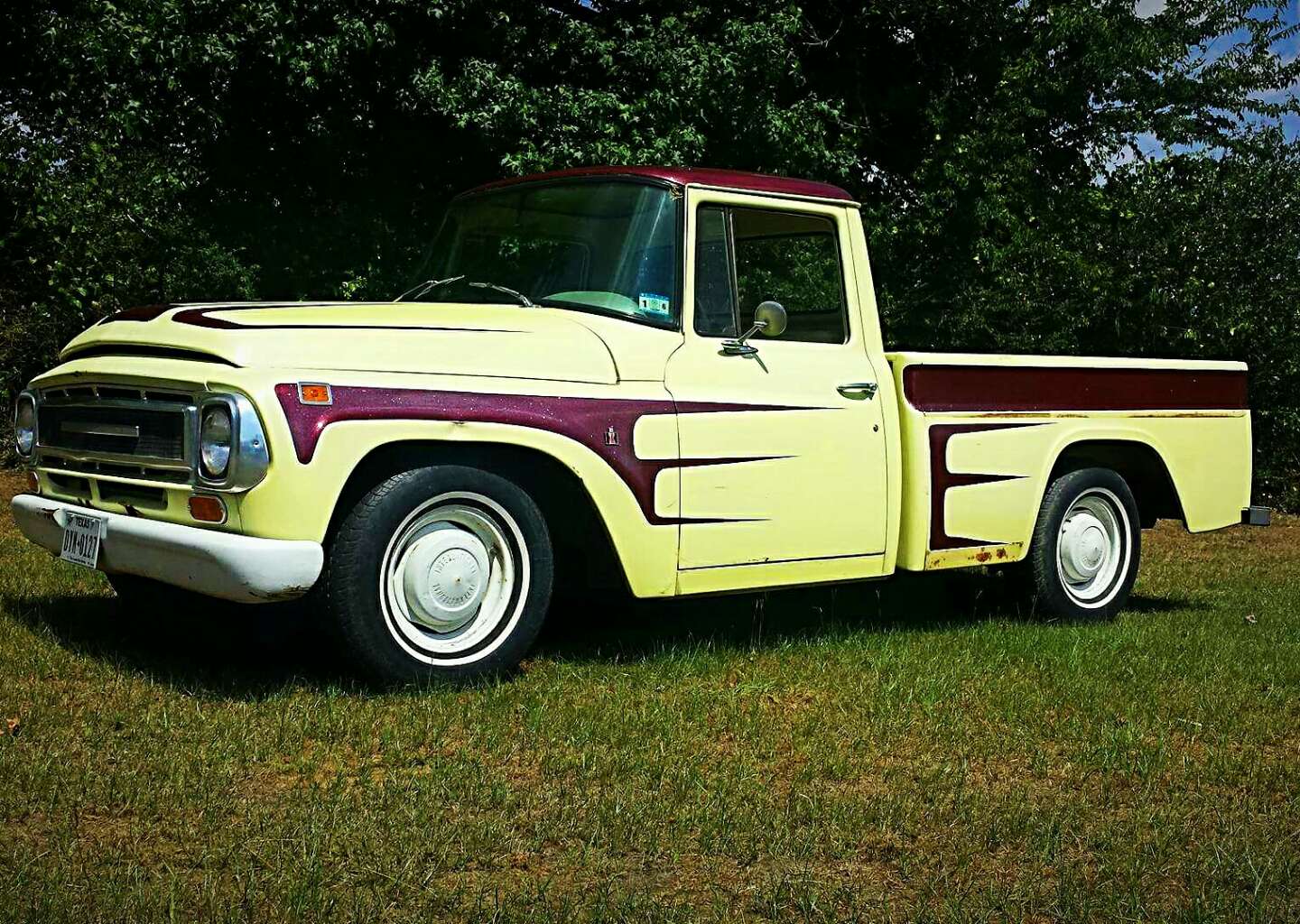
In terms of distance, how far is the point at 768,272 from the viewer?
672cm

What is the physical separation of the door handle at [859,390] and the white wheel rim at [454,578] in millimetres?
1689

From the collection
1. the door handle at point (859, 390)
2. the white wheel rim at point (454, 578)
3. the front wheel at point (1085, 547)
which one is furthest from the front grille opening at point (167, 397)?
the front wheel at point (1085, 547)

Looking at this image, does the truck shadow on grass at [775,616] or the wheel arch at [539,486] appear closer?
the wheel arch at [539,486]

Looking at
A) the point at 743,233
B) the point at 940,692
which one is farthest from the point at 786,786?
the point at 743,233

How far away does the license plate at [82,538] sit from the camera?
5438 millimetres

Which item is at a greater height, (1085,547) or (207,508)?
(207,508)

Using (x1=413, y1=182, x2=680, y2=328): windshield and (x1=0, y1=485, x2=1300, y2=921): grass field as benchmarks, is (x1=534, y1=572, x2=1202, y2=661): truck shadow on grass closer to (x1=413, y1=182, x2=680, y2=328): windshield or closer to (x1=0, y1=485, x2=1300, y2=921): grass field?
(x1=0, y1=485, x2=1300, y2=921): grass field

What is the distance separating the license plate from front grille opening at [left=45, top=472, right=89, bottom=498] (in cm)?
12

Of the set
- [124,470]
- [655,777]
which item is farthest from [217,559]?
[655,777]

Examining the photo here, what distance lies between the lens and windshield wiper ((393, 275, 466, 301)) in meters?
6.55

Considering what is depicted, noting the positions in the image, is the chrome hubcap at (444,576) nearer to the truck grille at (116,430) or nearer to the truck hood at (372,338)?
the truck hood at (372,338)

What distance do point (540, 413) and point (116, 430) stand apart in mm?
1552

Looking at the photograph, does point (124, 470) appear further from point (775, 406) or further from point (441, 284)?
point (775, 406)

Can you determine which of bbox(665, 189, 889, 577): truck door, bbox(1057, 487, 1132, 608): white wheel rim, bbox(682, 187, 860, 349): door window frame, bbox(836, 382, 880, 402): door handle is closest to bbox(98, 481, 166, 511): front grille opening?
bbox(665, 189, 889, 577): truck door
